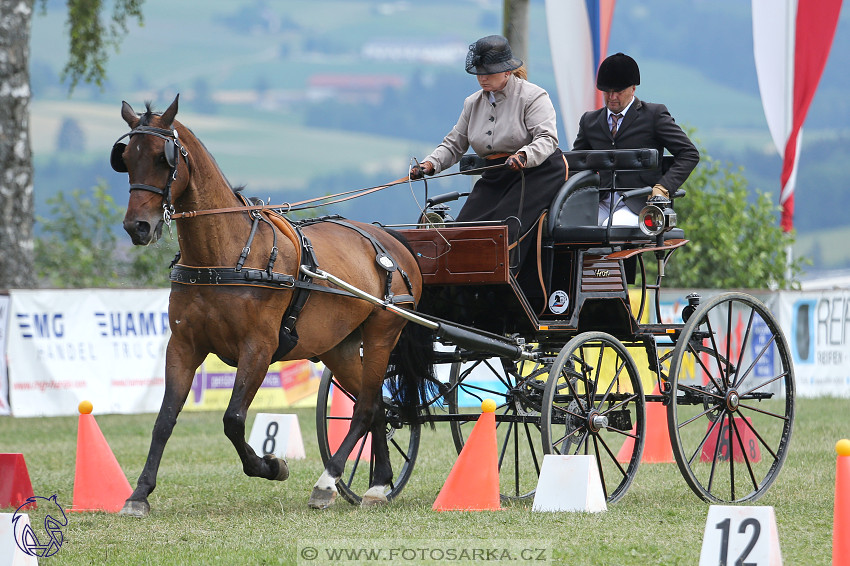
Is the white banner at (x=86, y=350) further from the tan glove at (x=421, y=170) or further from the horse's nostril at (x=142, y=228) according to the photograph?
the horse's nostril at (x=142, y=228)

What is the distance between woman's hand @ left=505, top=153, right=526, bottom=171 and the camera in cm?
687

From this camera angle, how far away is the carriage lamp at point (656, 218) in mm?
7219

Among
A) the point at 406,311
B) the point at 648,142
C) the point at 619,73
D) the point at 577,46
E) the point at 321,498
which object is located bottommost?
the point at 321,498

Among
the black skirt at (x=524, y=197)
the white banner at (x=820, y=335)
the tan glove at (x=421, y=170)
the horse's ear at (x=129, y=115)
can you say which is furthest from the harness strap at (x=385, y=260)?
the white banner at (x=820, y=335)

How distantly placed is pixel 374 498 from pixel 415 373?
89cm

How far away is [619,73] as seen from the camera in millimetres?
7770

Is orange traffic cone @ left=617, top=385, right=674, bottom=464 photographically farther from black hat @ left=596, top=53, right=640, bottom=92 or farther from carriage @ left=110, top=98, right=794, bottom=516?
black hat @ left=596, top=53, right=640, bottom=92

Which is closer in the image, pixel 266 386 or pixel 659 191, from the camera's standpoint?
pixel 659 191

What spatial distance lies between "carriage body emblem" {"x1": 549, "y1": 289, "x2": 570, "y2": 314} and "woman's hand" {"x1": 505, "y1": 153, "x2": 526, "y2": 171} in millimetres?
874

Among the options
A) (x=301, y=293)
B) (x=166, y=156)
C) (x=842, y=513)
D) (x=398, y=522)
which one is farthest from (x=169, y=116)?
(x=842, y=513)

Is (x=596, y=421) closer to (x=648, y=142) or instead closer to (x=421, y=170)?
(x=421, y=170)

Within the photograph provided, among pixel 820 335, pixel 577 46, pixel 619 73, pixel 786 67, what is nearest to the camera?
pixel 619 73

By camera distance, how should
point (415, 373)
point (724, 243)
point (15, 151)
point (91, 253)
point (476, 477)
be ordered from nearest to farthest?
point (476, 477) → point (415, 373) → point (15, 151) → point (724, 243) → point (91, 253)

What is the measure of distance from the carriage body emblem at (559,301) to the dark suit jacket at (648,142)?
81cm
